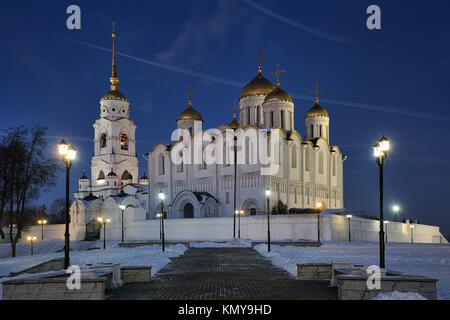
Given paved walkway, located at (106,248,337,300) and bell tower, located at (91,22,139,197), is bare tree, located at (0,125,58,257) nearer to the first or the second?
paved walkway, located at (106,248,337,300)

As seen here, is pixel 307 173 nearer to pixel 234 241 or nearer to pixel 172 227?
pixel 172 227

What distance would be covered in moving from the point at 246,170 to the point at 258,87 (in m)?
11.2

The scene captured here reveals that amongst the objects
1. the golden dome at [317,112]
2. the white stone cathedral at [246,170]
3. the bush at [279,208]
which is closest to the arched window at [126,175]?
the white stone cathedral at [246,170]

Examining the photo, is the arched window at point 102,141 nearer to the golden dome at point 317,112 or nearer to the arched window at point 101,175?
the arched window at point 101,175

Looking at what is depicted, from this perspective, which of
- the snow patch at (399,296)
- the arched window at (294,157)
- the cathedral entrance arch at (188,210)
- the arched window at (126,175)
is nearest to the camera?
the snow patch at (399,296)

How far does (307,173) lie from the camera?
56.8 m

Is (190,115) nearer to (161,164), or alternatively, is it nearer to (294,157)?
(161,164)

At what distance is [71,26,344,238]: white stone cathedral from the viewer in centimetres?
5150

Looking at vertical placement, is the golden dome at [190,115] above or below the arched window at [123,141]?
above

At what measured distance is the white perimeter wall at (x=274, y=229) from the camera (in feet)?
137

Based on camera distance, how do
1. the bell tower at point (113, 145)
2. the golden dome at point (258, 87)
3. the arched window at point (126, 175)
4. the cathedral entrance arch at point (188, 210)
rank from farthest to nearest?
the arched window at point (126, 175), the bell tower at point (113, 145), the golden dome at point (258, 87), the cathedral entrance arch at point (188, 210)

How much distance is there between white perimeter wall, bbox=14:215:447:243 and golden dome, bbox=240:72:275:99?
17563 mm

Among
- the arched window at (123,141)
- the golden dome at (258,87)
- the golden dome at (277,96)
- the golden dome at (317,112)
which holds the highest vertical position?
the golden dome at (258,87)

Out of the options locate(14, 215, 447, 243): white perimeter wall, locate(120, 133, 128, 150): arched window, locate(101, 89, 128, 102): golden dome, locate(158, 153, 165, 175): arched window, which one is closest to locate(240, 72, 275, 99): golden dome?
locate(158, 153, 165, 175): arched window
